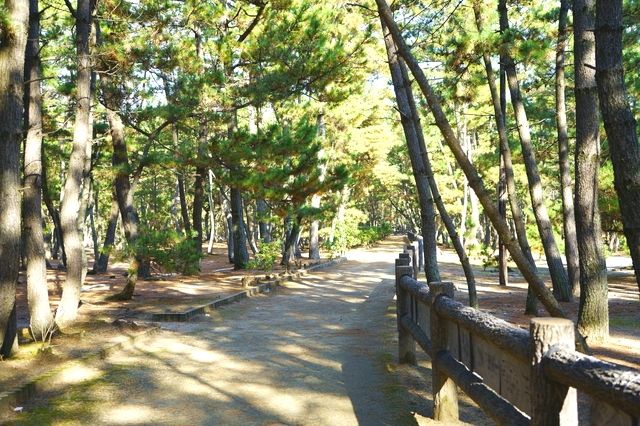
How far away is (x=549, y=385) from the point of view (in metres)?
2.61

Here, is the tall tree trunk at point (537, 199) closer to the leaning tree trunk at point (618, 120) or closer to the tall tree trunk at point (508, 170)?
the tall tree trunk at point (508, 170)

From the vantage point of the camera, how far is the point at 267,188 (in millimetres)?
15789

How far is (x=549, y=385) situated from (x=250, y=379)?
438 cm

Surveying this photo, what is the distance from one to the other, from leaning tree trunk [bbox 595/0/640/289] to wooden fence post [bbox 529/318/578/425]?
1.98m

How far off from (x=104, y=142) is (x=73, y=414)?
15.0 metres

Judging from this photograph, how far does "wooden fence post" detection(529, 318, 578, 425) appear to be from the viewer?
8.43 ft

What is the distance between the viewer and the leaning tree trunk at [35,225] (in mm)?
7645

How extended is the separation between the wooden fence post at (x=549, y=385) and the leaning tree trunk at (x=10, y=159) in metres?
6.17

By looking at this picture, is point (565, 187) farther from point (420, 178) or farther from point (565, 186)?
point (420, 178)

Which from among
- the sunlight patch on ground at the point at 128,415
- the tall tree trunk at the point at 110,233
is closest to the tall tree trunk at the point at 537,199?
the sunlight patch on ground at the point at 128,415

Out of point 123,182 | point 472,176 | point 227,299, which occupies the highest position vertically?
point 123,182

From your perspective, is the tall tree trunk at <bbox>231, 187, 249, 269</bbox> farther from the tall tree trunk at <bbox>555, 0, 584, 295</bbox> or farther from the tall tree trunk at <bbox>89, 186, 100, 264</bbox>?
the tall tree trunk at <bbox>555, 0, 584, 295</bbox>

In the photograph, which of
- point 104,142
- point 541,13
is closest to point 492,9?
point 541,13

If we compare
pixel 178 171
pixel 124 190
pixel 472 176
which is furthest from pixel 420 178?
pixel 178 171
